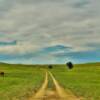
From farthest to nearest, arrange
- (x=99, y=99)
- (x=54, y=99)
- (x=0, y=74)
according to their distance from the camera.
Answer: (x=0, y=74) < (x=99, y=99) < (x=54, y=99)

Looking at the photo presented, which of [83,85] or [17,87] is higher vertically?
[17,87]

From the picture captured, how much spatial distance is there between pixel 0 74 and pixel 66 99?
7056 cm

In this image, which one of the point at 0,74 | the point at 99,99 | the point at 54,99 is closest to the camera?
the point at 54,99

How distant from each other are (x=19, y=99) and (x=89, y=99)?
544 centimetres

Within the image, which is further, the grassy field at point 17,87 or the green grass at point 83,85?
the green grass at point 83,85

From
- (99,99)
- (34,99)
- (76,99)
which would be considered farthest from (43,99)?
(99,99)

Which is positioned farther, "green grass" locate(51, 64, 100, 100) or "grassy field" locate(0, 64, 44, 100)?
"green grass" locate(51, 64, 100, 100)

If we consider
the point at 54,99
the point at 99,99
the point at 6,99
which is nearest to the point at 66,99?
the point at 54,99

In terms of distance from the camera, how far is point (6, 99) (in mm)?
26562

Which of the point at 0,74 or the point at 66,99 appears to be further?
the point at 0,74

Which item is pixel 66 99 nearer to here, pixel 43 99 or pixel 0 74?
pixel 43 99

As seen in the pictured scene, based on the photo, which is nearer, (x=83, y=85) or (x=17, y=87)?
(x=17, y=87)

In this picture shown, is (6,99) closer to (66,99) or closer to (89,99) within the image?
(66,99)

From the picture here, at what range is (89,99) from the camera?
26.7 meters
